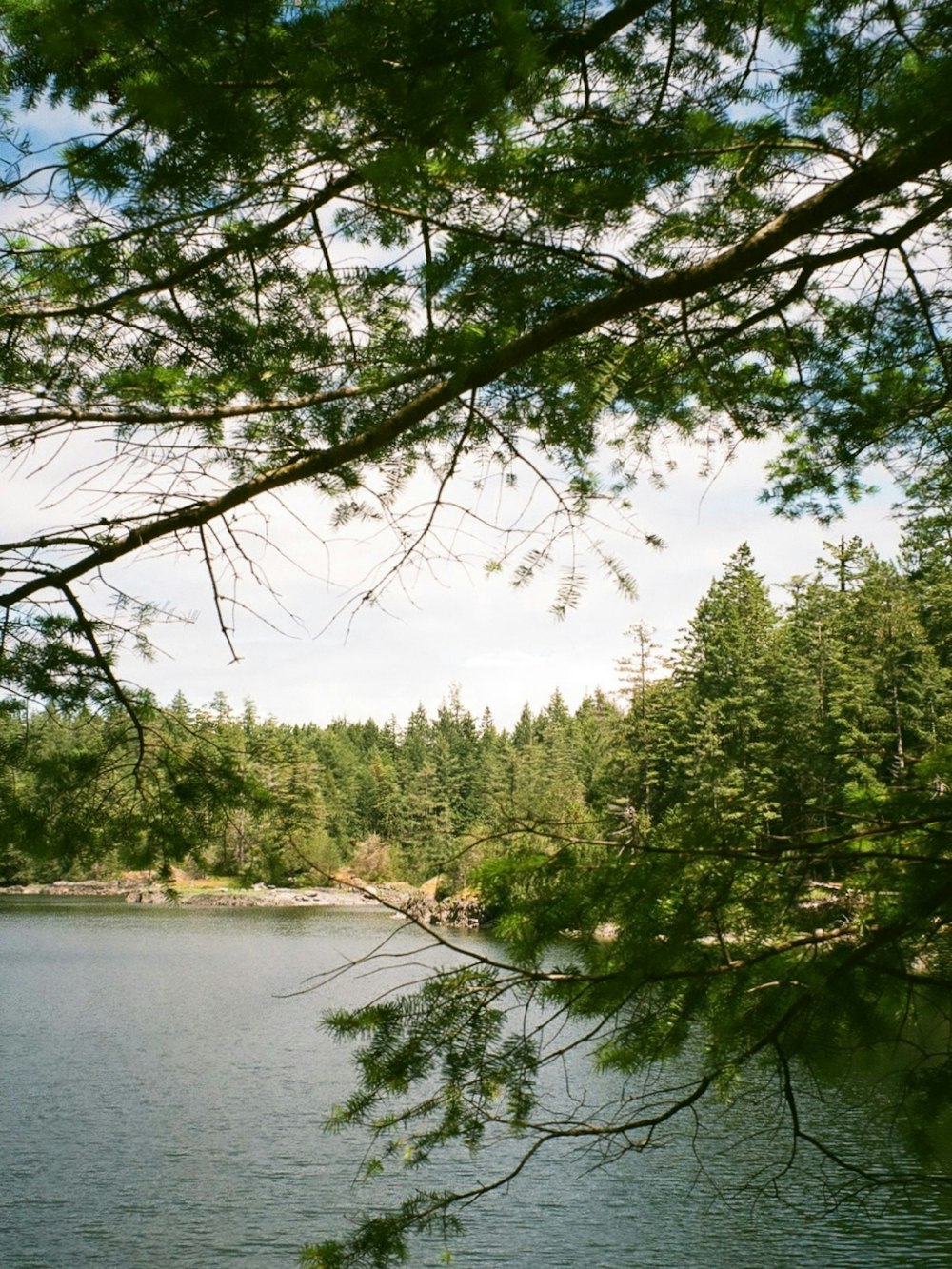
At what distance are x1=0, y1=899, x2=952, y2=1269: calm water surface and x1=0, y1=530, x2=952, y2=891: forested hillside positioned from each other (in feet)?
8.10

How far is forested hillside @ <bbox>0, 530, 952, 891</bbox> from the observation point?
2119mm

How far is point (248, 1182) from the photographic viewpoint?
9992 millimetres

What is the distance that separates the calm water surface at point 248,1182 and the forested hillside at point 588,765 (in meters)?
2.47

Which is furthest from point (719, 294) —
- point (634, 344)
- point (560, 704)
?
point (560, 704)

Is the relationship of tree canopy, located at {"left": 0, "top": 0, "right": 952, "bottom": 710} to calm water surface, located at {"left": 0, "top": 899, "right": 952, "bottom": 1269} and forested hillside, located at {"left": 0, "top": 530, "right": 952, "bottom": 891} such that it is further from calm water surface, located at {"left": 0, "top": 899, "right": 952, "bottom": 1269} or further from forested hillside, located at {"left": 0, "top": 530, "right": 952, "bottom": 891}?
calm water surface, located at {"left": 0, "top": 899, "right": 952, "bottom": 1269}

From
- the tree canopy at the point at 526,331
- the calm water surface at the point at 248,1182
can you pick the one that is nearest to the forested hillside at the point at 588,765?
the tree canopy at the point at 526,331

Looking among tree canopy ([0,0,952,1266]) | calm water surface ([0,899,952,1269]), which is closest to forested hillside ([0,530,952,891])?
tree canopy ([0,0,952,1266])

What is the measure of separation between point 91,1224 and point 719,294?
952 cm

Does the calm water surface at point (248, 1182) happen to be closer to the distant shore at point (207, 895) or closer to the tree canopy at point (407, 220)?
the tree canopy at point (407, 220)

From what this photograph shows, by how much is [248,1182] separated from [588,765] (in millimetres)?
28155

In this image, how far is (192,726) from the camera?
323 centimetres

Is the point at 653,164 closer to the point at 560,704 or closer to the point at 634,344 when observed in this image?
the point at 634,344

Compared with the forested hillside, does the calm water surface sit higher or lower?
lower

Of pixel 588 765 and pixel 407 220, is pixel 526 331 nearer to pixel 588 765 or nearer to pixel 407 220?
pixel 407 220
